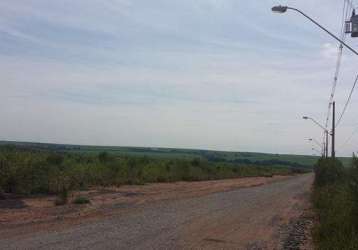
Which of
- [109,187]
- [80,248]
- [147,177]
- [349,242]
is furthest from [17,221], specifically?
[147,177]

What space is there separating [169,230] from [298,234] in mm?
4390

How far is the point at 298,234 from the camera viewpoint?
60.2 feet

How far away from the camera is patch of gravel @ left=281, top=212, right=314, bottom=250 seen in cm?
1585

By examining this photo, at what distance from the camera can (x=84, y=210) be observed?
73.2 ft

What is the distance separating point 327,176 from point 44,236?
33538 mm

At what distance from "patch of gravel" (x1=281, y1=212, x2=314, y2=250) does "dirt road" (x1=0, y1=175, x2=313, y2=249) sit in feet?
0.65

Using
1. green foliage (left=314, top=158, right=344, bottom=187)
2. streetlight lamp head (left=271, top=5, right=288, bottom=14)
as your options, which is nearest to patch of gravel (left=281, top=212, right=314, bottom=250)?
streetlight lamp head (left=271, top=5, right=288, bottom=14)

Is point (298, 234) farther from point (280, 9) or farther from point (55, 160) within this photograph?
point (55, 160)

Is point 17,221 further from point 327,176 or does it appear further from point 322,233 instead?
point 327,176

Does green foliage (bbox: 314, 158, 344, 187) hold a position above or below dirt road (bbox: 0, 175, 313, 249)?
above

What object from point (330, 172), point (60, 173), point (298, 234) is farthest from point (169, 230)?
point (330, 172)

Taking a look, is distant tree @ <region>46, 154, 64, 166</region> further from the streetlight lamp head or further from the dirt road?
the streetlight lamp head

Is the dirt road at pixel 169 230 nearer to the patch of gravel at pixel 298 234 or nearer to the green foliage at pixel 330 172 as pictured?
the patch of gravel at pixel 298 234

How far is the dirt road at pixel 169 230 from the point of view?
560 inches
